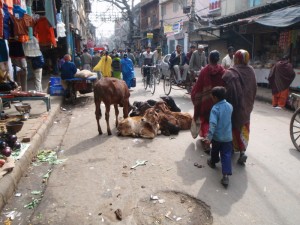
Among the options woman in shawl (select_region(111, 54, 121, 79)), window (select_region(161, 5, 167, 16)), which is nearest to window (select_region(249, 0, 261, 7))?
woman in shawl (select_region(111, 54, 121, 79))

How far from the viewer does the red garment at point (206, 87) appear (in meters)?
5.29

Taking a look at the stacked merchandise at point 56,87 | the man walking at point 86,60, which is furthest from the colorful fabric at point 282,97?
the man walking at point 86,60

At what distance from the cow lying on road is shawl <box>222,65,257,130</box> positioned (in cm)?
207

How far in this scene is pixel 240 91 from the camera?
4.76 metres

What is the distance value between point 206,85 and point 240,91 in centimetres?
75

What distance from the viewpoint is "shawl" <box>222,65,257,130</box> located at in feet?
15.5

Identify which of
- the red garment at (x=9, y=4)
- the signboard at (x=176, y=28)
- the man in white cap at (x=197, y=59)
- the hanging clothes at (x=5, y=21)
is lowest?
the man in white cap at (x=197, y=59)

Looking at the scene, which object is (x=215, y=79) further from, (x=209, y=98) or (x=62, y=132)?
(x=62, y=132)

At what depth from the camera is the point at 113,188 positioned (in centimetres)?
418

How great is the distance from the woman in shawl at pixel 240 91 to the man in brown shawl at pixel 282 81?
18.7ft

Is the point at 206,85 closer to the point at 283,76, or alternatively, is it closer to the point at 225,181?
the point at 225,181

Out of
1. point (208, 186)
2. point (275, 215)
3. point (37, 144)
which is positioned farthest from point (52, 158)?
point (275, 215)

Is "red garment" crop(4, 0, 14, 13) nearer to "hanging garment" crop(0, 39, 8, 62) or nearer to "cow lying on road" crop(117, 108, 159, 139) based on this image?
"hanging garment" crop(0, 39, 8, 62)

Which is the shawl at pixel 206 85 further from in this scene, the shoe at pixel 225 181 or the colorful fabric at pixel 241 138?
the shoe at pixel 225 181
